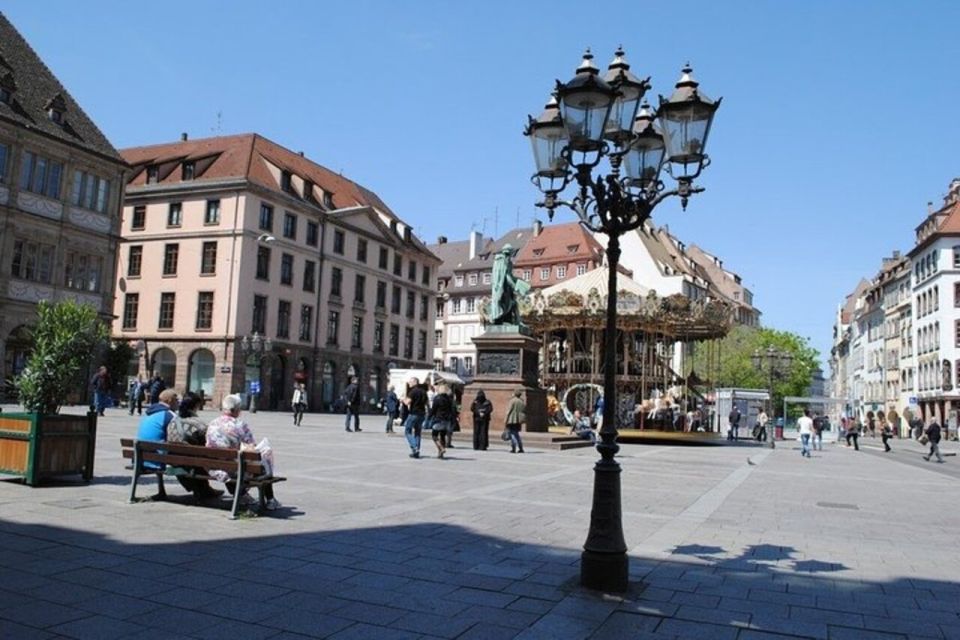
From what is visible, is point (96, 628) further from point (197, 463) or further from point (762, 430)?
point (762, 430)

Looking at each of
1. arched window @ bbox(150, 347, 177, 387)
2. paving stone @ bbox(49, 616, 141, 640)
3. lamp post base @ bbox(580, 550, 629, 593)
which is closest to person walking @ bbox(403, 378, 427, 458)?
lamp post base @ bbox(580, 550, 629, 593)

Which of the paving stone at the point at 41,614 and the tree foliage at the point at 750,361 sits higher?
the tree foliage at the point at 750,361

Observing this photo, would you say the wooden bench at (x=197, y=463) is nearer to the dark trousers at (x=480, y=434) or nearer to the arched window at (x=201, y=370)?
the dark trousers at (x=480, y=434)

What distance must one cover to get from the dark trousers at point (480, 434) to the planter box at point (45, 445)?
11096mm

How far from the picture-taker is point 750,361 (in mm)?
71062

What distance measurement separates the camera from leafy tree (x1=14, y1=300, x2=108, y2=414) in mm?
10305

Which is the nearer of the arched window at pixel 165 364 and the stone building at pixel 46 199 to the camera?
the stone building at pixel 46 199

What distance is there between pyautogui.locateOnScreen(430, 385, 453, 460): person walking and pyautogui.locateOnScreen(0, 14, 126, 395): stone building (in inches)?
885

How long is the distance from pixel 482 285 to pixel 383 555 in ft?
243

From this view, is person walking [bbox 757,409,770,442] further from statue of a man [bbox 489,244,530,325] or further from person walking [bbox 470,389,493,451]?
person walking [bbox 470,389,493,451]

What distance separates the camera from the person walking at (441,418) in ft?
57.7

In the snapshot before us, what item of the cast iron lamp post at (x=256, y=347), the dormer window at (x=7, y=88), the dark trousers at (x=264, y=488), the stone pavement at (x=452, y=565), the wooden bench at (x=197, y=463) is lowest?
the stone pavement at (x=452, y=565)

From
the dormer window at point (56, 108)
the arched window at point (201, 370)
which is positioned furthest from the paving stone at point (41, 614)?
the arched window at point (201, 370)

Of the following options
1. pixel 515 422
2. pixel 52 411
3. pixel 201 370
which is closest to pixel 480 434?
pixel 515 422
